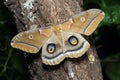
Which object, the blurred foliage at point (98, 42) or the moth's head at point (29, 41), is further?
the blurred foliage at point (98, 42)

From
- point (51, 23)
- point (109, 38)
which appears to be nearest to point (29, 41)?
point (51, 23)

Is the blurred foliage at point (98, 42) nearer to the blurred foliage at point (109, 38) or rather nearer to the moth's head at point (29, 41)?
the blurred foliage at point (109, 38)

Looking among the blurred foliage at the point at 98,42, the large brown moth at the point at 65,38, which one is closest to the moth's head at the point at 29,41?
the large brown moth at the point at 65,38

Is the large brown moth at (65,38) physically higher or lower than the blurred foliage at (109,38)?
higher

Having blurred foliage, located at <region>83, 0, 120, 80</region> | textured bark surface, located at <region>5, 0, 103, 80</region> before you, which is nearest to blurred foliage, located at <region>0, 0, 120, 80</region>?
blurred foliage, located at <region>83, 0, 120, 80</region>

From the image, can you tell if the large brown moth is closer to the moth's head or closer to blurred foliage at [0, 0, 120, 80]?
the moth's head

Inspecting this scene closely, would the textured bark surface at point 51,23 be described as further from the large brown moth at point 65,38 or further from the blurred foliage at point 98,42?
the blurred foliage at point 98,42
